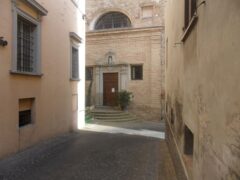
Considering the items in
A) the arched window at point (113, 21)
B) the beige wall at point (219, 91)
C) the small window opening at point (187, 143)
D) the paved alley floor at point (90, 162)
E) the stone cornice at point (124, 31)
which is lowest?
the paved alley floor at point (90, 162)

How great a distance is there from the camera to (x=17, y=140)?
6.57 metres

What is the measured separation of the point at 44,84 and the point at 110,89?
10.2 metres

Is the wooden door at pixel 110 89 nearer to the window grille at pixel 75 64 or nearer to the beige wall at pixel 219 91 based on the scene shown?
the window grille at pixel 75 64

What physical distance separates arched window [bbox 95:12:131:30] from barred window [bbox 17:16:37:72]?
11.7 m

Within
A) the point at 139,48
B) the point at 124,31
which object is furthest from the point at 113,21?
the point at 139,48

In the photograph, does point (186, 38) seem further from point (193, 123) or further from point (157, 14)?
point (157, 14)

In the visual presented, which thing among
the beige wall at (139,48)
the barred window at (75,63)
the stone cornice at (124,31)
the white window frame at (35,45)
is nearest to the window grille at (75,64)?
the barred window at (75,63)

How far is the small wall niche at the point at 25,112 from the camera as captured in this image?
7.06 metres

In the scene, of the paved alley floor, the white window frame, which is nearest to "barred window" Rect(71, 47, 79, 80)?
the white window frame

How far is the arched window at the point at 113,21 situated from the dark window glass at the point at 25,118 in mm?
12552

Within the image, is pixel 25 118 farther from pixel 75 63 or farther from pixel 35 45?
pixel 75 63

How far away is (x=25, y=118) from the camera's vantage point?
7.33 meters

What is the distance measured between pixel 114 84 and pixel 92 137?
8.89 meters

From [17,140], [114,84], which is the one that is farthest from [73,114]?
[114,84]
